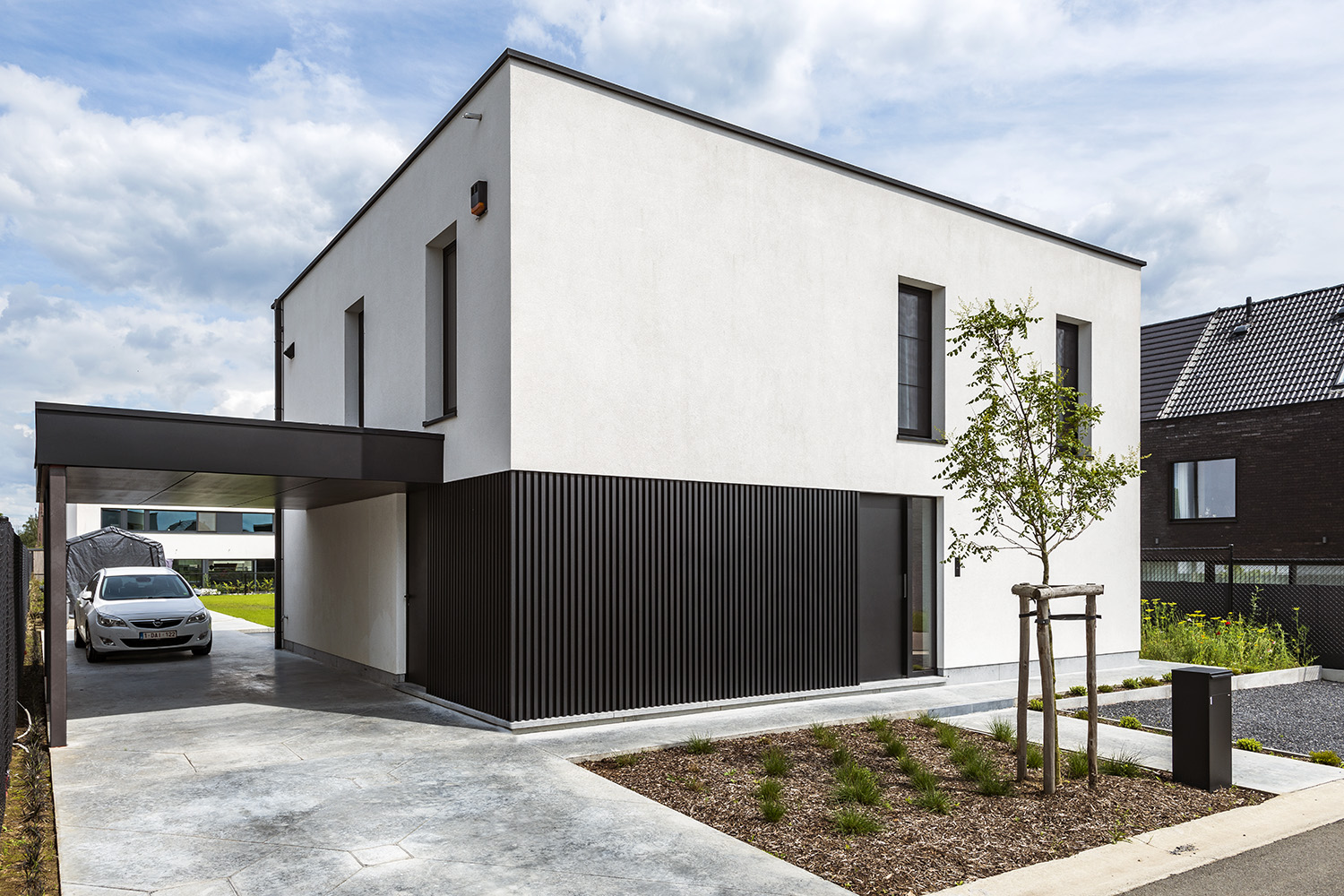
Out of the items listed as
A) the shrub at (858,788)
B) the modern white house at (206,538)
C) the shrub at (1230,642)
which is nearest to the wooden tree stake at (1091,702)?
the shrub at (858,788)

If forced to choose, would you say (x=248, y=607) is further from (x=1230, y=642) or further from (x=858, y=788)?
(x=858, y=788)

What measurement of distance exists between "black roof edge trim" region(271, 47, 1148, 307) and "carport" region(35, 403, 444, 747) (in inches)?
144

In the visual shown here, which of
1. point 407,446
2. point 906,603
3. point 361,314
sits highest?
point 361,314

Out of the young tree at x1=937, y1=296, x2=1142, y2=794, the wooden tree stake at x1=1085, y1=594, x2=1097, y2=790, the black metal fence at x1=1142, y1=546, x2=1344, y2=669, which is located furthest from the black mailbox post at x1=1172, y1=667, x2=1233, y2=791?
the black metal fence at x1=1142, y1=546, x2=1344, y2=669

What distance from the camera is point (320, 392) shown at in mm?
14680

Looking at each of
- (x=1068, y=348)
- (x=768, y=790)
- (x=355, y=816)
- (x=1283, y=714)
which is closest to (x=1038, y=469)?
(x=768, y=790)

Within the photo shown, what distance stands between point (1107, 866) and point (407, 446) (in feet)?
24.6

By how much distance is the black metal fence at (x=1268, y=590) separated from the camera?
45.6 feet

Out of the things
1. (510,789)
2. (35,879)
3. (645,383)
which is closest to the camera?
(35,879)

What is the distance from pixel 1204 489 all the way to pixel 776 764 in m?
18.6

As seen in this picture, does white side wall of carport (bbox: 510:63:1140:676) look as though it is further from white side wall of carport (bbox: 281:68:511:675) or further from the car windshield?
the car windshield

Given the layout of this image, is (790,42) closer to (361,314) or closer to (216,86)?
(216,86)

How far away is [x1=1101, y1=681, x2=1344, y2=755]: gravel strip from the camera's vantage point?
898 centimetres

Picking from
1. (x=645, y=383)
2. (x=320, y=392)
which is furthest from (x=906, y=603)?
(x=320, y=392)
